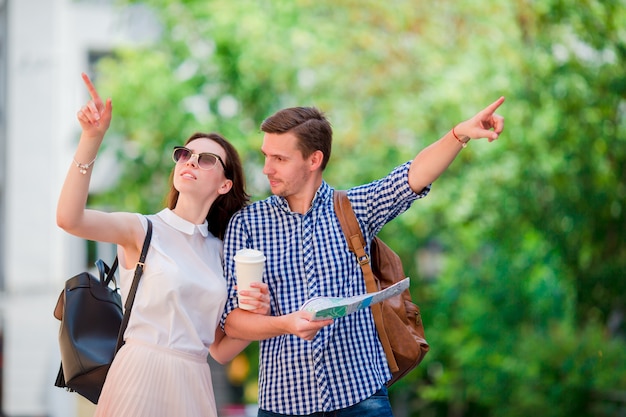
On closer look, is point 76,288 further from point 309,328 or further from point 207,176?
point 309,328

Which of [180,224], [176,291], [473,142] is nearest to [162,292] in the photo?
[176,291]

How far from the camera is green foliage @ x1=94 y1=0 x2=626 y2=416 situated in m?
8.83

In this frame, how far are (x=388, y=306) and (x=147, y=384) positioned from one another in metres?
0.90

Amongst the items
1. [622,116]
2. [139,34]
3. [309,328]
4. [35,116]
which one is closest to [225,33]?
[622,116]

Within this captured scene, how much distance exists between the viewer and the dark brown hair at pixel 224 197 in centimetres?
355

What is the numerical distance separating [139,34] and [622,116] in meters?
10.7

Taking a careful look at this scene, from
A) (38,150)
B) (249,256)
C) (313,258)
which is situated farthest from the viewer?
(38,150)

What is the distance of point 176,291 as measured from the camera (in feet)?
10.5

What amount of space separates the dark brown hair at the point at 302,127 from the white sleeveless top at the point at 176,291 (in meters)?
0.47

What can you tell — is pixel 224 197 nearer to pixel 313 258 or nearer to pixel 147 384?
pixel 313 258

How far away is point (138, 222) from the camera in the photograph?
10.7 feet

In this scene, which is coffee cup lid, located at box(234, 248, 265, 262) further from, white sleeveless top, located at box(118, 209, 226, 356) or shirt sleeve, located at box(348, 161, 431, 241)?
shirt sleeve, located at box(348, 161, 431, 241)

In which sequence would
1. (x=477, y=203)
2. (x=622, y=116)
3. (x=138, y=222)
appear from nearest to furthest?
(x=138, y=222)
(x=622, y=116)
(x=477, y=203)

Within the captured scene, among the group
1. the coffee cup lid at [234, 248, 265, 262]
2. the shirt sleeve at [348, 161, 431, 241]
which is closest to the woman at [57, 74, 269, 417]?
the coffee cup lid at [234, 248, 265, 262]
